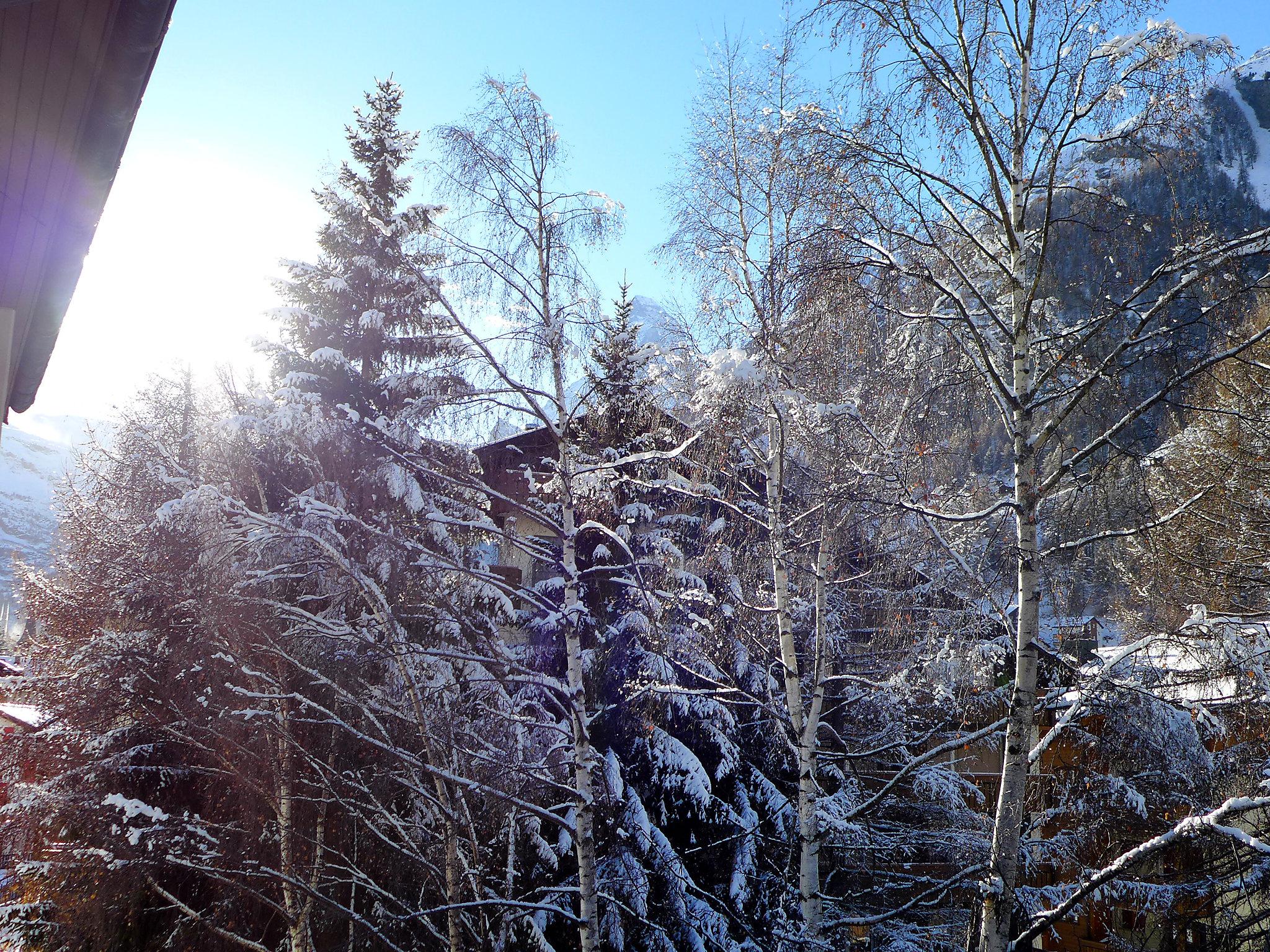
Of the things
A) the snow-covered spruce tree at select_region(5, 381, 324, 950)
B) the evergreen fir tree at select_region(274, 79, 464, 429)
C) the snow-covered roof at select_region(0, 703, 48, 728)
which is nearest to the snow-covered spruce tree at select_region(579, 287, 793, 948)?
the evergreen fir tree at select_region(274, 79, 464, 429)

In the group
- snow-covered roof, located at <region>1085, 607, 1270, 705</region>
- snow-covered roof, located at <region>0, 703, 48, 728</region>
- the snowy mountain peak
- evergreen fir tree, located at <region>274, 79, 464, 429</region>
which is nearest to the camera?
the snowy mountain peak

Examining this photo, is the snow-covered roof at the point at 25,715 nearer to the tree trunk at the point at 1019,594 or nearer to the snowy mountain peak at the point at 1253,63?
the tree trunk at the point at 1019,594

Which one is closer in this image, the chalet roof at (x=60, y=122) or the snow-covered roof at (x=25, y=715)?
the chalet roof at (x=60, y=122)

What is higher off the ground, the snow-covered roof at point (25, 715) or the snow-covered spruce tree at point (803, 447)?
the snow-covered spruce tree at point (803, 447)

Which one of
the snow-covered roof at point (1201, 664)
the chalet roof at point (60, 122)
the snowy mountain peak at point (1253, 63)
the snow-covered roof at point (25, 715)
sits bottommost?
the snow-covered roof at point (25, 715)

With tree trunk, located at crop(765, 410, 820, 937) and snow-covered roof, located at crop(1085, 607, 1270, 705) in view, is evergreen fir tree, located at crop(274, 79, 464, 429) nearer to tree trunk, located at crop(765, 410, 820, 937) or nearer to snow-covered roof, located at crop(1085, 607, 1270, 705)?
tree trunk, located at crop(765, 410, 820, 937)

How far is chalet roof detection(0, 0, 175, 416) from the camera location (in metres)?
2.00

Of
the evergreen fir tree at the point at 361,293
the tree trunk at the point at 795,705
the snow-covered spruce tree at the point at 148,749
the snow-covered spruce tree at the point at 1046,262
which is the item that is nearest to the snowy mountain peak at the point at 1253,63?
the snow-covered spruce tree at the point at 1046,262

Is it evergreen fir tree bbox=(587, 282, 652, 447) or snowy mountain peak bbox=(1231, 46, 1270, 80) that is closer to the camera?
snowy mountain peak bbox=(1231, 46, 1270, 80)

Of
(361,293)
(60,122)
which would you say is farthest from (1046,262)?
(361,293)

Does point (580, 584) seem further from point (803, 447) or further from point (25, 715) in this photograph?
point (25, 715)

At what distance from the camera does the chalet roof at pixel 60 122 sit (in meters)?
2.00

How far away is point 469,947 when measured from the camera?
911 centimetres

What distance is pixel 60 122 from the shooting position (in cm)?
230
